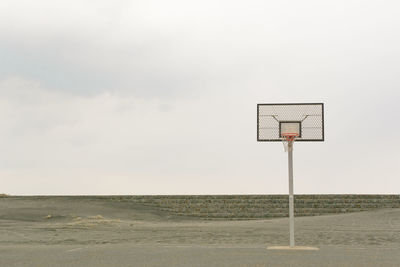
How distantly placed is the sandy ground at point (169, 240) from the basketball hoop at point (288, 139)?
2817 mm

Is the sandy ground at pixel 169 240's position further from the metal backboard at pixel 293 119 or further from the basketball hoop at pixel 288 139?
the metal backboard at pixel 293 119

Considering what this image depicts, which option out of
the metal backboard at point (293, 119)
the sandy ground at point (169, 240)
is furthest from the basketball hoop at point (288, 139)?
the sandy ground at point (169, 240)

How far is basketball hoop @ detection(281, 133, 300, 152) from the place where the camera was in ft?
47.5

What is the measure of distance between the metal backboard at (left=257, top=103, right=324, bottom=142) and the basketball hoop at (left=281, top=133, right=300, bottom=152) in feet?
0.53

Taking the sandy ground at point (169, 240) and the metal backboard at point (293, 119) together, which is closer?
the sandy ground at point (169, 240)

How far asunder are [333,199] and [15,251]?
2413 cm

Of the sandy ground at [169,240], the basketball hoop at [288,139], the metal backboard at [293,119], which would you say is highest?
the metal backboard at [293,119]

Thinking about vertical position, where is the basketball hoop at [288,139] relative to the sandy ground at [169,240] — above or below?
above

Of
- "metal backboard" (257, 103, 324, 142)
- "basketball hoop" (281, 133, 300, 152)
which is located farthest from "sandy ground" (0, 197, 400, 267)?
"metal backboard" (257, 103, 324, 142)

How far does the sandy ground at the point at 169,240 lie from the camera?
11234 millimetres

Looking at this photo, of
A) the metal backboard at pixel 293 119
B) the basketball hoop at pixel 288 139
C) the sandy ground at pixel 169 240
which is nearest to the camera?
the sandy ground at pixel 169 240

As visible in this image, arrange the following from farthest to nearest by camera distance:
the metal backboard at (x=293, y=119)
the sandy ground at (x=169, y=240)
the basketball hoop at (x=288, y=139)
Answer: the metal backboard at (x=293, y=119) → the basketball hoop at (x=288, y=139) → the sandy ground at (x=169, y=240)

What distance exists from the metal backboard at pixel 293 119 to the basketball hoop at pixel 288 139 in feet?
0.53

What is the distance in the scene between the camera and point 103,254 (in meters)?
12.4
